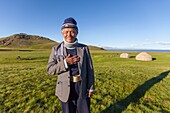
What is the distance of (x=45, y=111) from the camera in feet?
20.6

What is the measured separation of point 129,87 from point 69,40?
8.74 m

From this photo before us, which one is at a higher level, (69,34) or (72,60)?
(69,34)

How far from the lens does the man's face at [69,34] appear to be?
332cm

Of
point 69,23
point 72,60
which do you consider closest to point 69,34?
point 69,23

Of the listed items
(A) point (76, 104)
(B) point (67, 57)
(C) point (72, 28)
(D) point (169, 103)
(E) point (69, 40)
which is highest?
(C) point (72, 28)

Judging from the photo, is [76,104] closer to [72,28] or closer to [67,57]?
[67,57]

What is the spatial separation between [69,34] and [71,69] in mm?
904

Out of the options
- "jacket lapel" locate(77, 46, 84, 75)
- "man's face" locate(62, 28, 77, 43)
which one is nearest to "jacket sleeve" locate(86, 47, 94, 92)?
"jacket lapel" locate(77, 46, 84, 75)

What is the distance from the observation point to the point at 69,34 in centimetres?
333

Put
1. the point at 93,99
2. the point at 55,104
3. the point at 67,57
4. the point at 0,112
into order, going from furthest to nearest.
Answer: the point at 93,99
the point at 55,104
the point at 0,112
the point at 67,57

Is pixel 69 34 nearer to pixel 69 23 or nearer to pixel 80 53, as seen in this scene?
pixel 69 23

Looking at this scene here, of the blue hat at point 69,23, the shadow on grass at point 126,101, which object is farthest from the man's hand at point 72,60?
the shadow on grass at point 126,101

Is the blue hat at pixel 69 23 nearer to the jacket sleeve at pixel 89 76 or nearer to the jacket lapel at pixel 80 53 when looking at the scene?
the jacket lapel at pixel 80 53

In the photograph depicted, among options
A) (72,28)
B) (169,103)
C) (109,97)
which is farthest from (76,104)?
(169,103)
